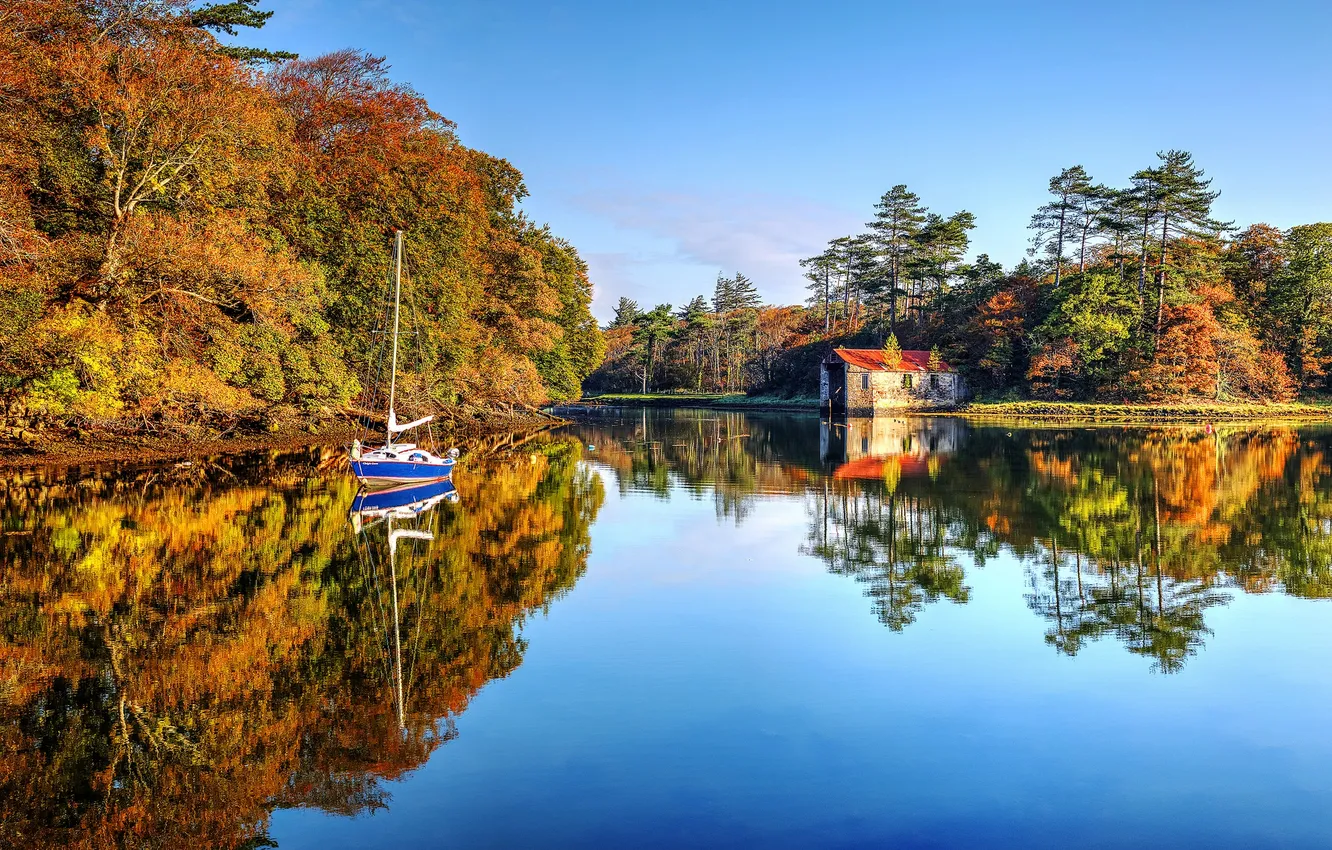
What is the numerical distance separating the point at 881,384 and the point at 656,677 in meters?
58.6

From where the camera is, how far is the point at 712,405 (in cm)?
8181

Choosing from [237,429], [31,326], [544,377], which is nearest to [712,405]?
[544,377]

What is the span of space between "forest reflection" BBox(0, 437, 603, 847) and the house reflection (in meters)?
13.4

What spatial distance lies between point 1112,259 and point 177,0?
64.0 metres

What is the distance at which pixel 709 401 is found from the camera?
276ft

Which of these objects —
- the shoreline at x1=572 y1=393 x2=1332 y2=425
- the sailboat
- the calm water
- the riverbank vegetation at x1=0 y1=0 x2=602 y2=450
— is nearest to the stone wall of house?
the shoreline at x1=572 y1=393 x2=1332 y2=425

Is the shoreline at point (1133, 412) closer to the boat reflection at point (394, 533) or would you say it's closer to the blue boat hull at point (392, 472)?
the blue boat hull at point (392, 472)

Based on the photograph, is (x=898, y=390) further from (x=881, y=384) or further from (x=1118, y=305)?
(x=1118, y=305)

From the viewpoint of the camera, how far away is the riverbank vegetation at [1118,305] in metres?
60.5

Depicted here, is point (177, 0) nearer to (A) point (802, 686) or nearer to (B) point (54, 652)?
(B) point (54, 652)

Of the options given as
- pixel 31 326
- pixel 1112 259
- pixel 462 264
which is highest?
pixel 1112 259

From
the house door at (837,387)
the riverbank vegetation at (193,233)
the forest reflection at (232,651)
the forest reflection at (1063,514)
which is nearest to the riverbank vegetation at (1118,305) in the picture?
the house door at (837,387)

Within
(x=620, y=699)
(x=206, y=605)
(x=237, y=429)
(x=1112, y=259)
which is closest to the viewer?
(x=620, y=699)

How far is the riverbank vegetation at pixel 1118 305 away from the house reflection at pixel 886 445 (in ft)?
41.1
